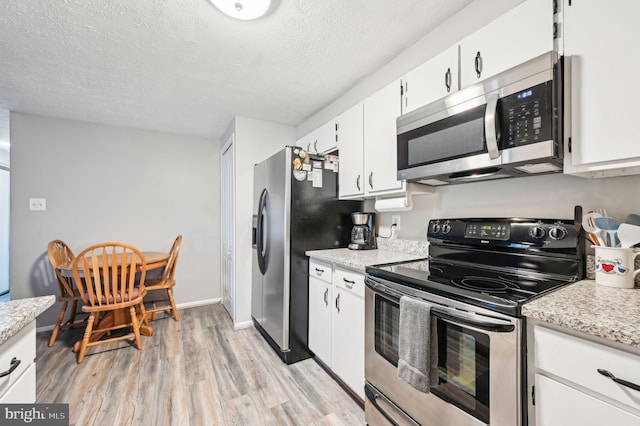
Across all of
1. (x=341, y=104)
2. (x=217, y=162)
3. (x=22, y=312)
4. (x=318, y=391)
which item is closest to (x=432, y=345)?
(x=318, y=391)

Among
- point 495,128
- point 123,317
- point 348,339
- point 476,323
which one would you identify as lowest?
point 123,317

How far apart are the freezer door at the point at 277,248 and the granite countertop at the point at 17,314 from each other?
145 centimetres

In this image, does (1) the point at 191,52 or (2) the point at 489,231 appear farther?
(1) the point at 191,52

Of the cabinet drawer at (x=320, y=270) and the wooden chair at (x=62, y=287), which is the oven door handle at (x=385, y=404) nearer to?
the cabinet drawer at (x=320, y=270)

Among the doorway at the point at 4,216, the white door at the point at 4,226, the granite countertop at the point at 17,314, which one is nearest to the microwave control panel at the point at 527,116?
the granite countertop at the point at 17,314

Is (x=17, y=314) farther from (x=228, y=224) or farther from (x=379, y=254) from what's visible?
(x=228, y=224)

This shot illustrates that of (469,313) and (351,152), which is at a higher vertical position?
(351,152)

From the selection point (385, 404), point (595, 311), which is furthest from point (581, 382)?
point (385, 404)

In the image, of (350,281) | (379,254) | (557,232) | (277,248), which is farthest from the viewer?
(277,248)

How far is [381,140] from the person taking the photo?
6.33 feet

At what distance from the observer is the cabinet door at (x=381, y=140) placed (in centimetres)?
183

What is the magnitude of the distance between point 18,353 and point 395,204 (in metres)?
1.90

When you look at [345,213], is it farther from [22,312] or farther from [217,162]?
[217,162]

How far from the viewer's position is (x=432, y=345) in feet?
3.72
